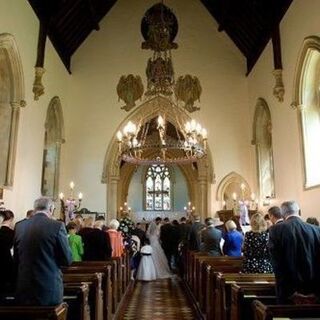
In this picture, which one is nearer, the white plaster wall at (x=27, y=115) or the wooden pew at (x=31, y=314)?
the wooden pew at (x=31, y=314)

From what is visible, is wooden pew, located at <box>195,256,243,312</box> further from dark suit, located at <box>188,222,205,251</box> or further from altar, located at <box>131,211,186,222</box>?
altar, located at <box>131,211,186,222</box>

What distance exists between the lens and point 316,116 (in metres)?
8.49

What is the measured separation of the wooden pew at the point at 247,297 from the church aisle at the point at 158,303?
245 centimetres

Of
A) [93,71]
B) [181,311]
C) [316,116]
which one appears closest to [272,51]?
[316,116]

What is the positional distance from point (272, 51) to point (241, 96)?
2.50 meters

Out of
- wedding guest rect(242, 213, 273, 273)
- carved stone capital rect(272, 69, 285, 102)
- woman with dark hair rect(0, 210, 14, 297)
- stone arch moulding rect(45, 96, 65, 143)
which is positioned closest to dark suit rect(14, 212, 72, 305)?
woman with dark hair rect(0, 210, 14, 297)

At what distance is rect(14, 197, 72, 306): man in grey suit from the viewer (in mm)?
2955

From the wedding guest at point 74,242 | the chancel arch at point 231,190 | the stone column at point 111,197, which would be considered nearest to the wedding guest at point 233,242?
the wedding guest at point 74,242

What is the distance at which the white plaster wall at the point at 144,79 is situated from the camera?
12117 millimetres

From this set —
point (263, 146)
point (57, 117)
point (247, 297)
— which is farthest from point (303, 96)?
point (57, 117)

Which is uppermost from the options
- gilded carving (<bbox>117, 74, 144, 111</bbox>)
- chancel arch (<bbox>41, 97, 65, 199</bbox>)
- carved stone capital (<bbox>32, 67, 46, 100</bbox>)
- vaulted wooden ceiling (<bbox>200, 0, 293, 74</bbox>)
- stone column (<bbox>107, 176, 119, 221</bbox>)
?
vaulted wooden ceiling (<bbox>200, 0, 293, 74</bbox>)

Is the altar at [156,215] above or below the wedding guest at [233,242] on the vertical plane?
above

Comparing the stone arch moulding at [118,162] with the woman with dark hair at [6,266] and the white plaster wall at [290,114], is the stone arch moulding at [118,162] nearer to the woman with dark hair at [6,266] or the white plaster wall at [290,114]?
the white plaster wall at [290,114]

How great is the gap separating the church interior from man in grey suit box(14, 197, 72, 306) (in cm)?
→ 581
